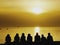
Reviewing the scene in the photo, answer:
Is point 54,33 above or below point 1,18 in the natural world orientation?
below

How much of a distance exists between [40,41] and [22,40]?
0.41 feet

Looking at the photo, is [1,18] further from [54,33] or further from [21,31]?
[54,33]

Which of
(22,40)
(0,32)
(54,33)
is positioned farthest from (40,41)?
(0,32)

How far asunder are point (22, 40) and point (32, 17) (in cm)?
29

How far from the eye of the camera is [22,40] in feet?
3.84

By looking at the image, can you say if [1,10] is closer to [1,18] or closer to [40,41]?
[1,18]

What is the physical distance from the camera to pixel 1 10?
4.60ft

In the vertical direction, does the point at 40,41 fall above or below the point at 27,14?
below

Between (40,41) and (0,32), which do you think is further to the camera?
(0,32)

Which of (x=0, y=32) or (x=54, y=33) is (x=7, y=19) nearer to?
(x=0, y=32)

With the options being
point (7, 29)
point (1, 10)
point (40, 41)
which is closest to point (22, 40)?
point (40, 41)

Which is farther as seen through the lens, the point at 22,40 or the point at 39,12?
the point at 39,12

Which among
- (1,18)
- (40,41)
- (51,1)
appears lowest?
(40,41)

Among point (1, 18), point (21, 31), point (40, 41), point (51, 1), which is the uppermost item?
point (51, 1)
